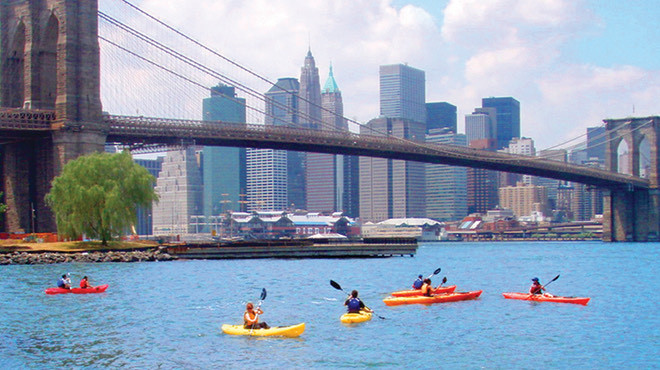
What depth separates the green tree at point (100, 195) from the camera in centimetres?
6581

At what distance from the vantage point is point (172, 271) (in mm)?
57969

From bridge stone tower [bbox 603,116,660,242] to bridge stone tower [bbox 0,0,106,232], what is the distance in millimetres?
81381

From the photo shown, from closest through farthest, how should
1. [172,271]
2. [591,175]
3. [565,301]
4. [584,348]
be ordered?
[584,348], [565,301], [172,271], [591,175]

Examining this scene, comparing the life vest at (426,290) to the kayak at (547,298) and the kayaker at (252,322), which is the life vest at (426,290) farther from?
the kayaker at (252,322)

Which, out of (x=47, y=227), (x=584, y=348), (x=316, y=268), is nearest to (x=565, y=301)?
(x=584, y=348)

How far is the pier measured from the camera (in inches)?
2808

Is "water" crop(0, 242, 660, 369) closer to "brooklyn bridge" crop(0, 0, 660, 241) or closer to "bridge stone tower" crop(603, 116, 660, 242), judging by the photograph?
"brooklyn bridge" crop(0, 0, 660, 241)

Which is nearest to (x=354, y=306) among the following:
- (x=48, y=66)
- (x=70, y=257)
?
(x=70, y=257)

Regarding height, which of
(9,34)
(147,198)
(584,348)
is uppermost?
(9,34)

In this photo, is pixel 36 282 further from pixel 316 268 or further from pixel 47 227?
pixel 47 227

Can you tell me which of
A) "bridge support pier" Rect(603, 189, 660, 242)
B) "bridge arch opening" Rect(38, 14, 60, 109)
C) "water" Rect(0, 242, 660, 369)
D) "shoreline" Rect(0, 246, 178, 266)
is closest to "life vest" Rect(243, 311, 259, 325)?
"water" Rect(0, 242, 660, 369)

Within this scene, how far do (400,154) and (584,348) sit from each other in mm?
71881

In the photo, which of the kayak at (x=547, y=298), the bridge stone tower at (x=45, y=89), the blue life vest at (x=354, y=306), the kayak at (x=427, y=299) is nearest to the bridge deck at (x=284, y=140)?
the bridge stone tower at (x=45, y=89)

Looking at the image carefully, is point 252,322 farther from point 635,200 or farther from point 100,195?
point 635,200
